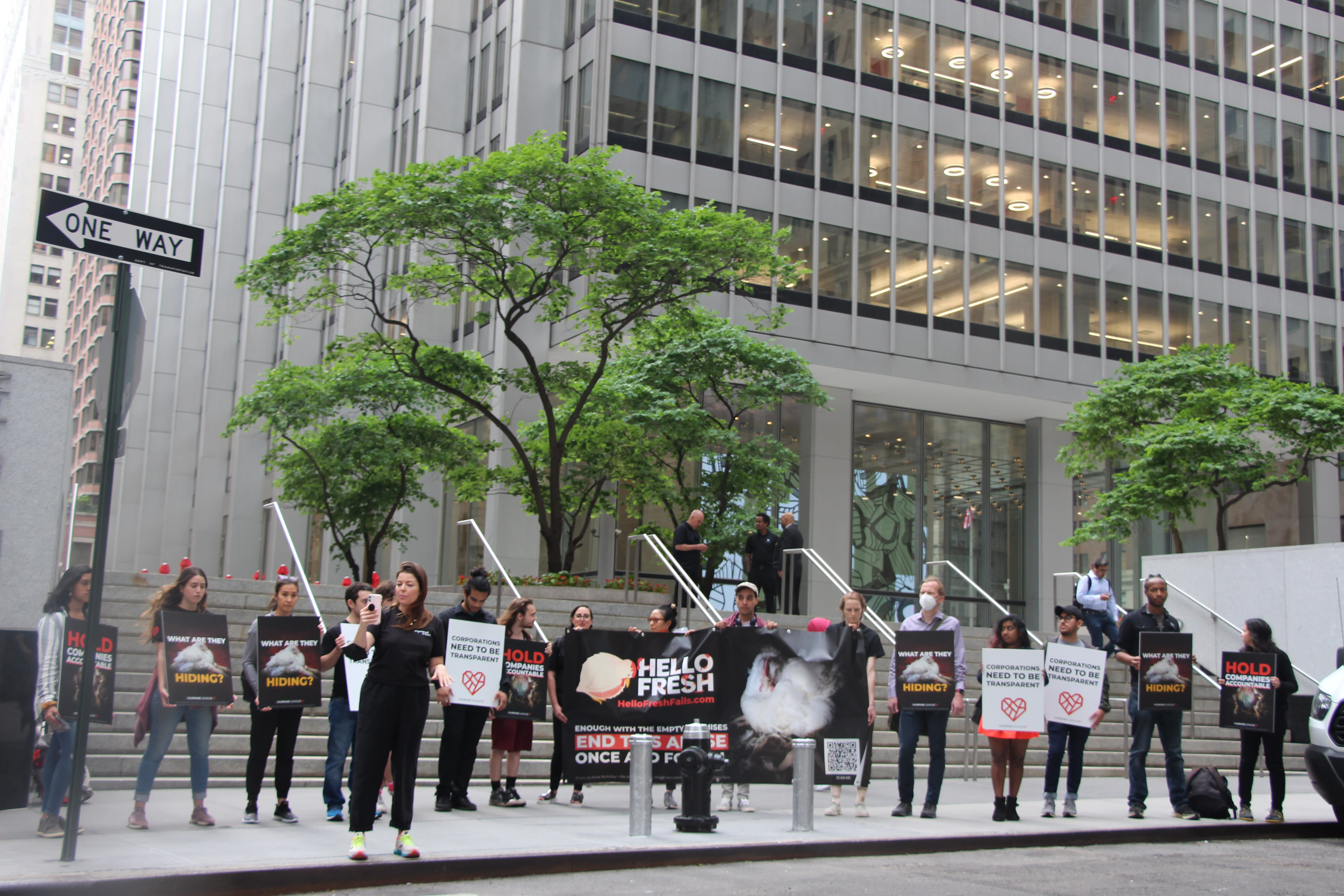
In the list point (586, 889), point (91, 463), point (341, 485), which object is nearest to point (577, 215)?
point (341, 485)

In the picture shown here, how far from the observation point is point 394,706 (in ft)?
25.0

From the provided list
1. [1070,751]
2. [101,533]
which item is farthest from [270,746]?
[1070,751]

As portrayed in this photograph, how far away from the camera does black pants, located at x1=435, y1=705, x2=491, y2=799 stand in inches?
419

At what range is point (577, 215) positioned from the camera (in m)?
20.5

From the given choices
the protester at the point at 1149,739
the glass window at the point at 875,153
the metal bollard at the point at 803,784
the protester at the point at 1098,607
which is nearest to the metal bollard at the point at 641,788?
the metal bollard at the point at 803,784

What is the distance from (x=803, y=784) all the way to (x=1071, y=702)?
3002 millimetres

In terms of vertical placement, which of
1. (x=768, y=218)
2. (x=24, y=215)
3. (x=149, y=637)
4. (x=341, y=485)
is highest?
(x=24, y=215)

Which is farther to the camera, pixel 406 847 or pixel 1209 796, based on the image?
pixel 1209 796

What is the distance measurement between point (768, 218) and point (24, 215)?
1517 inches

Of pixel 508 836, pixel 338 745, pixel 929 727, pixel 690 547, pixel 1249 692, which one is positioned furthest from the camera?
pixel 690 547

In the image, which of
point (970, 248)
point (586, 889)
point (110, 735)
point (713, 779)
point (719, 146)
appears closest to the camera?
point (586, 889)

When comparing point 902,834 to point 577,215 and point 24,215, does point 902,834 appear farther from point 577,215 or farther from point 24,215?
point 24,215

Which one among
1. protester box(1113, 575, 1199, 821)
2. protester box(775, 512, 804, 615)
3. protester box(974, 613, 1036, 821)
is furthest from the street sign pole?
protester box(775, 512, 804, 615)

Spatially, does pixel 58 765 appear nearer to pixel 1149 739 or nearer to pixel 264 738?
pixel 264 738
